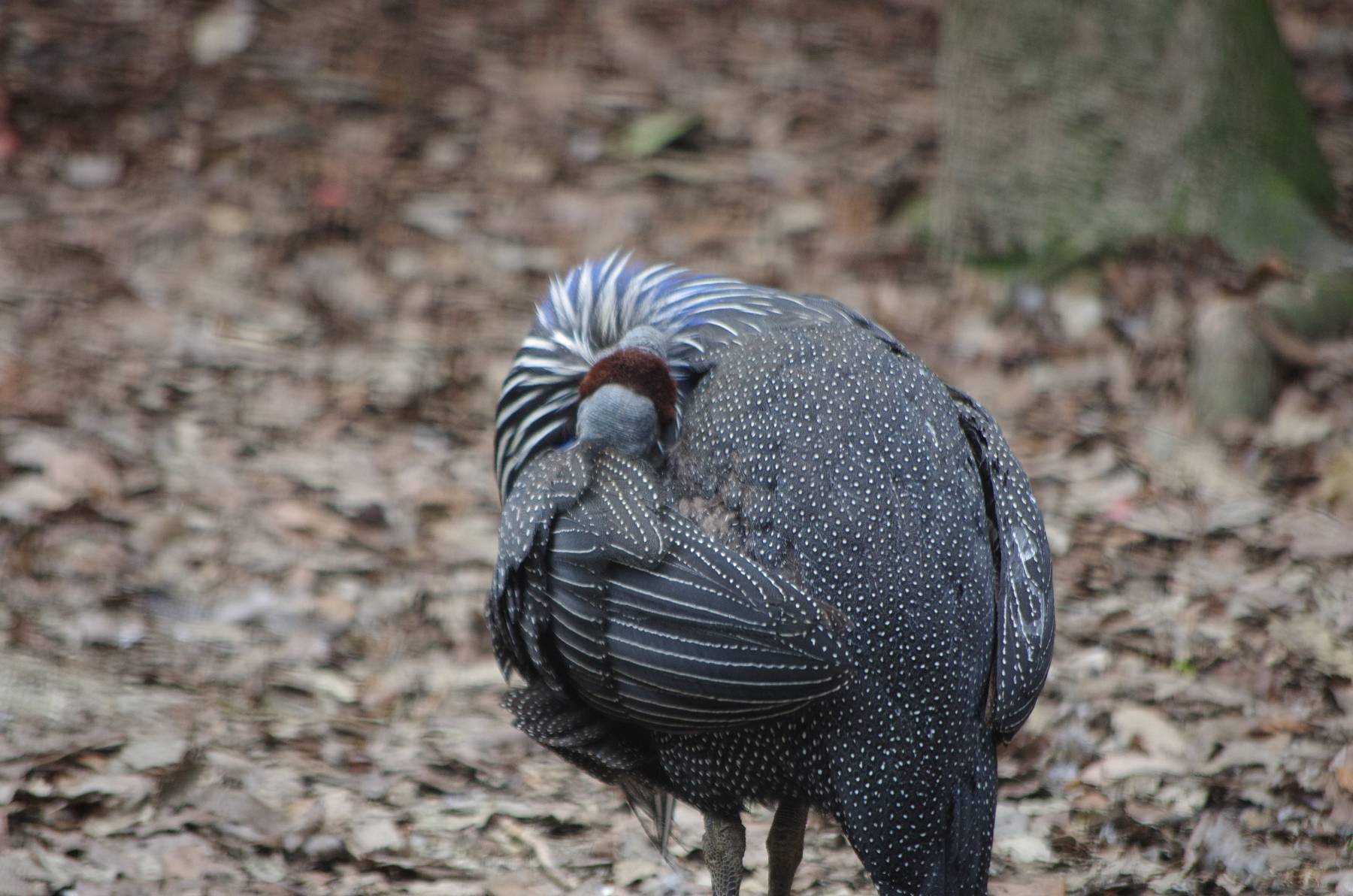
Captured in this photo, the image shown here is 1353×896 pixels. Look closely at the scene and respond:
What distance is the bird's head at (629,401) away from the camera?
10.2ft

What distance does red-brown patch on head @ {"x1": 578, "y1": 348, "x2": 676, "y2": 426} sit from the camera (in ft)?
10.3

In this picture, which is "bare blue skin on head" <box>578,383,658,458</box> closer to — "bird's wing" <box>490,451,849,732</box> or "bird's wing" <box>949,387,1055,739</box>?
"bird's wing" <box>490,451,849,732</box>

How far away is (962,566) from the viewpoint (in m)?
2.84

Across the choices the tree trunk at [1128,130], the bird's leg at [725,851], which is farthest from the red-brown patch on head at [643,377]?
the tree trunk at [1128,130]

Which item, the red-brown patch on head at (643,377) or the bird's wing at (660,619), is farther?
the red-brown patch on head at (643,377)

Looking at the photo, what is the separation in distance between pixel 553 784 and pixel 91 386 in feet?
8.56

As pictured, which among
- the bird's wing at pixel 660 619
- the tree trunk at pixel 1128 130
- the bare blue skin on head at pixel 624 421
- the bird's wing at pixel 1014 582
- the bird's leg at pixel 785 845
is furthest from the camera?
the tree trunk at pixel 1128 130

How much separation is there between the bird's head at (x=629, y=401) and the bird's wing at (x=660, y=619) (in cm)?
5

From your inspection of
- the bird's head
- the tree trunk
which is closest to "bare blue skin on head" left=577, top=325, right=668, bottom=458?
the bird's head

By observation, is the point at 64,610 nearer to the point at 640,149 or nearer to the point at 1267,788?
the point at 1267,788

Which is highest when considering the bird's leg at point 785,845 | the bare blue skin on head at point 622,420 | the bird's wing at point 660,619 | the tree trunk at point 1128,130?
the tree trunk at point 1128,130

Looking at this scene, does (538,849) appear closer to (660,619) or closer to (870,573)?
(660,619)

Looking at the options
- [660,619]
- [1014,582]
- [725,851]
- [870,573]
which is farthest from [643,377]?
[725,851]

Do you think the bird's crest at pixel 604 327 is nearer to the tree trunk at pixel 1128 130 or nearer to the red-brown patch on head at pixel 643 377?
the red-brown patch on head at pixel 643 377
